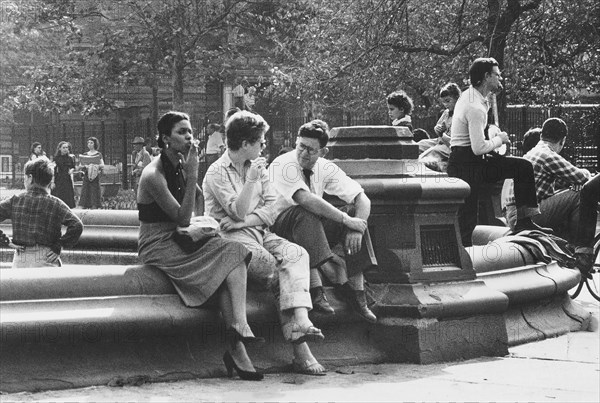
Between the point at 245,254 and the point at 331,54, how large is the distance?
65.8 feet

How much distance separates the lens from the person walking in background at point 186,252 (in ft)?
23.5

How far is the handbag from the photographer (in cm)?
734

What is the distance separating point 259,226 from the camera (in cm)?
782

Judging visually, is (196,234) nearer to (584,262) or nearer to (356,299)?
Result: (356,299)

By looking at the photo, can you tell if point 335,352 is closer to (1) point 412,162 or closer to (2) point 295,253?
(2) point 295,253

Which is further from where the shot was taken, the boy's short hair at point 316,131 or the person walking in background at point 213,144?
the person walking in background at point 213,144

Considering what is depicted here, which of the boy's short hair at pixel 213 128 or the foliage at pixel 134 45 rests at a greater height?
the foliage at pixel 134 45

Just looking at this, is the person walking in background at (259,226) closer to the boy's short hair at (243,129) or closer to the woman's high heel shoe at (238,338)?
the boy's short hair at (243,129)

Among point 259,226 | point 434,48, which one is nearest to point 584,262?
point 259,226

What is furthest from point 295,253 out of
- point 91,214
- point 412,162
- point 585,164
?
point 585,164

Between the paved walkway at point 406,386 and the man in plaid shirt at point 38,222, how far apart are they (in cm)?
261

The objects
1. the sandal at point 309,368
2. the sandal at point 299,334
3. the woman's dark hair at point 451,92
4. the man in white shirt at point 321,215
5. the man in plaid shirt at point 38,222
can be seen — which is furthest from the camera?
the woman's dark hair at point 451,92

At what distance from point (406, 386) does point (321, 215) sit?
125cm

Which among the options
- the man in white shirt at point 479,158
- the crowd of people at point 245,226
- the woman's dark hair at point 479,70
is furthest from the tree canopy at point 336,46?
the crowd of people at point 245,226
